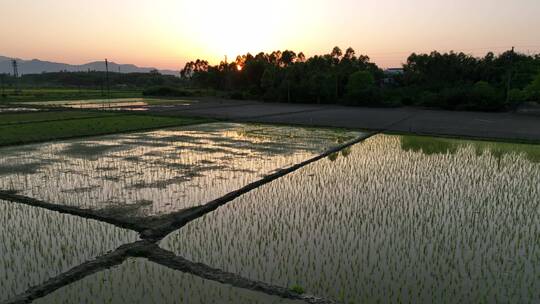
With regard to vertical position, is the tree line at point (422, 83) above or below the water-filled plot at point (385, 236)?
above

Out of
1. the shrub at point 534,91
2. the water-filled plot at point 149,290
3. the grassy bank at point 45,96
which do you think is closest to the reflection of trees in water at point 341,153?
the water-filled plot at point 149,290

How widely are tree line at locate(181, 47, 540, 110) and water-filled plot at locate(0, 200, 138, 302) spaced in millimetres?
38028

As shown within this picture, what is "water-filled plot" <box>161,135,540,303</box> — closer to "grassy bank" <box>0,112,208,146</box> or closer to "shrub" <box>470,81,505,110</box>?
"grassy bank" <box>0,112,208,146</box>

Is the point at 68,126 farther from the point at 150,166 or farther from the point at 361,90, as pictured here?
the point at 361,90

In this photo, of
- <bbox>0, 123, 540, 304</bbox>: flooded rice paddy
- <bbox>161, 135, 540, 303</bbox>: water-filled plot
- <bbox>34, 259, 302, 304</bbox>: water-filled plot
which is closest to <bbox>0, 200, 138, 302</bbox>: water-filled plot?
<bbox>0, 123, 540, 304</bbox>: flooded rice paddy

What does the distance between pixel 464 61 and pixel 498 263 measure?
176ft

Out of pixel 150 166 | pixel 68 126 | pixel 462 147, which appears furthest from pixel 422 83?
pixel 150 166

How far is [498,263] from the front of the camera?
5.36 metres

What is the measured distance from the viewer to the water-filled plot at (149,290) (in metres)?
4.36

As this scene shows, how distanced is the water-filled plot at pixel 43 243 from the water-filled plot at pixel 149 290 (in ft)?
1.90

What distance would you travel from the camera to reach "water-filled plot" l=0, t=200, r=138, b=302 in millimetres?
4879

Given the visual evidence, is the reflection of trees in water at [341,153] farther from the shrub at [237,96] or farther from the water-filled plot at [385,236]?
the shrub at [237,96]

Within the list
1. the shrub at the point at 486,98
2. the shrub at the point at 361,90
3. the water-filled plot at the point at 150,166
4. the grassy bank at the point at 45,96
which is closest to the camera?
the water-filled plot at the point at 150,166

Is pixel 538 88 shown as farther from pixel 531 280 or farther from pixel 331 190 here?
Result: pixel 531 280
